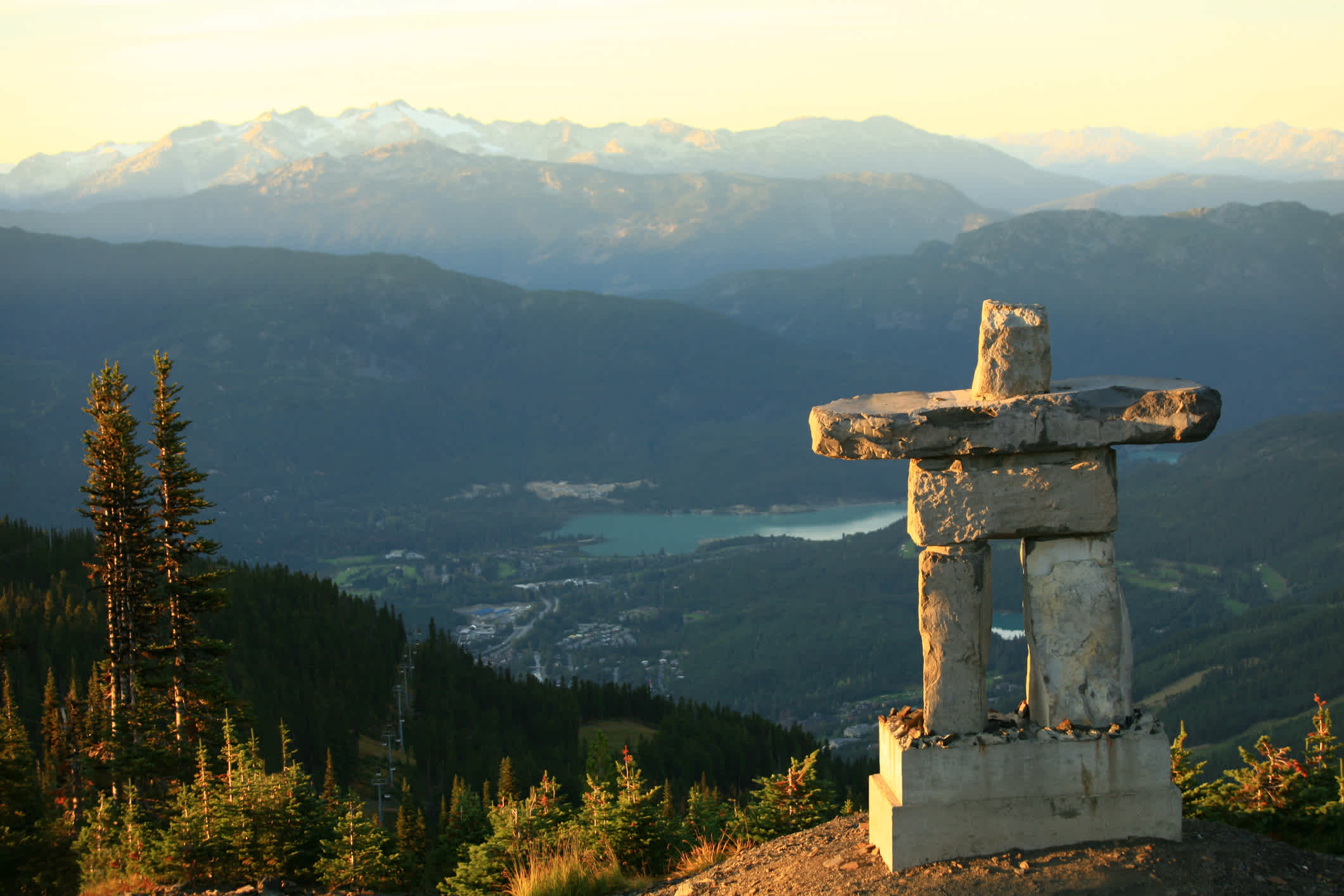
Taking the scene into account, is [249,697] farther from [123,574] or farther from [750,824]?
[750,824]

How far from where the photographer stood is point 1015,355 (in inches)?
749

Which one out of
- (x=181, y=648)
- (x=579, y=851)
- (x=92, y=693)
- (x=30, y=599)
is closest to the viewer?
(x=579, y=851)

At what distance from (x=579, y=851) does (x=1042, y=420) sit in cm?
1062

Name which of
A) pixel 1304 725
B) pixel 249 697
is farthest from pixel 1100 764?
pixel 1304 725

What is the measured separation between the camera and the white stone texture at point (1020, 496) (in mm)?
18453

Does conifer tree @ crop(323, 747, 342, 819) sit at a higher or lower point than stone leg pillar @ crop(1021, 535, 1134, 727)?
lower

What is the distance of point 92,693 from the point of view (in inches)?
1625

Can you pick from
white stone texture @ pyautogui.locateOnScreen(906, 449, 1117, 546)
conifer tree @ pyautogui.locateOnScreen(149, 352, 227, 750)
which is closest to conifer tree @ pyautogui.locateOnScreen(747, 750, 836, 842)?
white stone texture @ pyautogui.locateOnScreen(906, 449, 1117, 546)

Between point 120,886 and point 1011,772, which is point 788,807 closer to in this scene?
point 1011,772

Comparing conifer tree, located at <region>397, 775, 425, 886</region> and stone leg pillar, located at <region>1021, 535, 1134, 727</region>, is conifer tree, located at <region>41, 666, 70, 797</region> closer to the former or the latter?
conifer tree, located at <region>397, 775, 425, 886</region>

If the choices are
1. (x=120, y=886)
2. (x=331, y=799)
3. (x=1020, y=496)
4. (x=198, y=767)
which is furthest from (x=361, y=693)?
(x=1020, y=496)

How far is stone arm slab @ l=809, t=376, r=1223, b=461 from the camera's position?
18.1m

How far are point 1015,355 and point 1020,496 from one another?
229cm

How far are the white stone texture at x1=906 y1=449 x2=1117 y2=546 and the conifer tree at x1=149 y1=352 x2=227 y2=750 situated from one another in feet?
80.0
